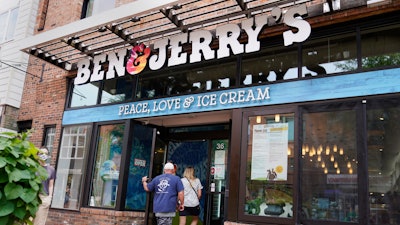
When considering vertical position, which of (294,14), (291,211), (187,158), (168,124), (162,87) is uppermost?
(294,14)

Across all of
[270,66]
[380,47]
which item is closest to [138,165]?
[270,66]

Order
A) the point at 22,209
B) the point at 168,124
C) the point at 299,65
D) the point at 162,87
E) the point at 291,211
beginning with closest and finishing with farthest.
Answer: the point at 22,209 < the point at 291,211 < the point at 299,65 < the point at 162,87 < the point at 168,124

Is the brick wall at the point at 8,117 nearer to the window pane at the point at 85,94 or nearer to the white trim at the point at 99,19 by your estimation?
the window pane at the point at 85,94

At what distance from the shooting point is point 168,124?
897cm

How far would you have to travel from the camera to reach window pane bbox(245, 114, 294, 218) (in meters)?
5.85

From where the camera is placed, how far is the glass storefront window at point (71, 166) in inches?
343

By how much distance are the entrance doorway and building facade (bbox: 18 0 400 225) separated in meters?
0.03

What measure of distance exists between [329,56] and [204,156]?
3.96m

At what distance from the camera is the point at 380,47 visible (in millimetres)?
5680

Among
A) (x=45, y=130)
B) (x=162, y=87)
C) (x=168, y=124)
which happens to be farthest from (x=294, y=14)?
(x=45, y=130)

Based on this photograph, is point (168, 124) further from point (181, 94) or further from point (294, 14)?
point (294, 14)

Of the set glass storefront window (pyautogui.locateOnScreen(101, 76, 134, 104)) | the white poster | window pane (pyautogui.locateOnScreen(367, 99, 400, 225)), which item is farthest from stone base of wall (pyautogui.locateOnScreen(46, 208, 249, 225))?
window pane (pyautogui.locateOnScreen(367, 99, 400, 225))

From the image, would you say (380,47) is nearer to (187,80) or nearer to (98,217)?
(187,80)

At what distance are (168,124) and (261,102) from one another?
3152 millimetres
